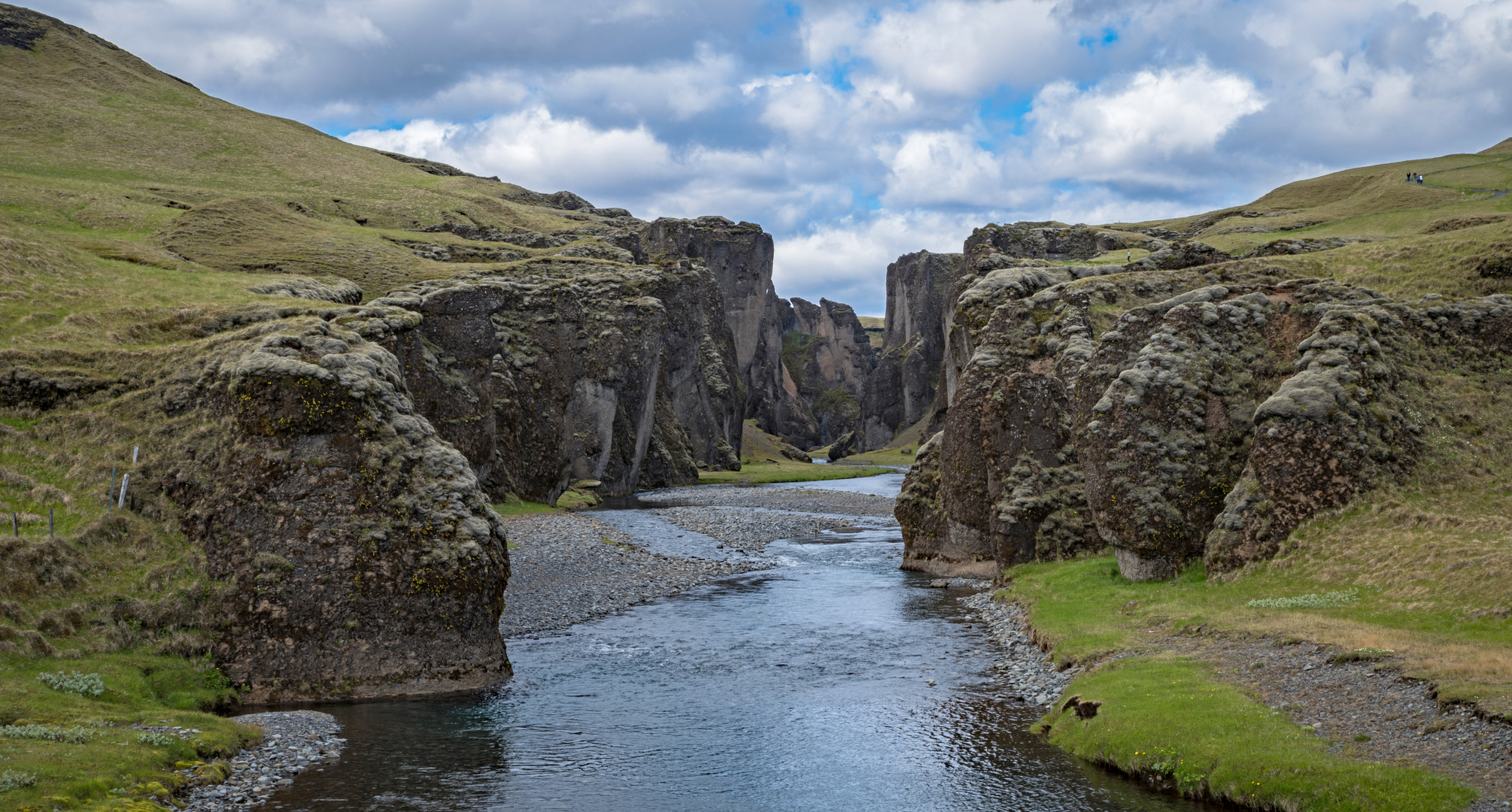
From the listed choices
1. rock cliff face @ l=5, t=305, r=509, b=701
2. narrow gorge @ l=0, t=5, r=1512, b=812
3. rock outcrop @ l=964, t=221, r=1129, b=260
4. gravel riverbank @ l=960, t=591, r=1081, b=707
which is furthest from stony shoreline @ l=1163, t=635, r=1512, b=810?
rock outcrop @ l=964, t=221, r=1129, b=260

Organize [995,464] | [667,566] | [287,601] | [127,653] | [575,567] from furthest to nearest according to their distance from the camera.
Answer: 1. [667,566]
2. [575,567]
3. [995,464]
4. [287,601]
5. [127,653]

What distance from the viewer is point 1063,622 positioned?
32719 millimetres

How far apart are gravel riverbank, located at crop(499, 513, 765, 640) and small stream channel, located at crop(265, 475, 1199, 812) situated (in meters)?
2.40

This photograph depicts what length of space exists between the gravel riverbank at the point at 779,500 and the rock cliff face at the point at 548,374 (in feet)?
21.1

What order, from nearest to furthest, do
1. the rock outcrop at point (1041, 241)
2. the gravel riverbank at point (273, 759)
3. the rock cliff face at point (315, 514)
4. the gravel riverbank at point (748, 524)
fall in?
the gravel riverbank at point (273, 759) → the rock cliff face at point (315, 514) → the gravel riverbank at point (748, 524) → the rock outcrop at point (1041, 241)

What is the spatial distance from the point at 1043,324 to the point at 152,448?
4037 centimetres

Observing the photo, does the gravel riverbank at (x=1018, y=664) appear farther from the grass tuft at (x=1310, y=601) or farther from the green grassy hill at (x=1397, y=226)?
the green grassy hill at (x=1397, y=226)

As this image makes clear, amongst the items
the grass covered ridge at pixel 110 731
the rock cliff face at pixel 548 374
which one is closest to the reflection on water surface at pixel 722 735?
the grass covered ridge at pixel 110 731

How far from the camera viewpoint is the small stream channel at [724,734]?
65.7ft

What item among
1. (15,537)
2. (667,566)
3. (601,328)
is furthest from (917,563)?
(601,328)

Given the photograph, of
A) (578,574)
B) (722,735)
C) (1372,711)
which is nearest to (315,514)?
(722,735)

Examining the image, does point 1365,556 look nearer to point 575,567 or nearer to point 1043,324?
point 1043,324

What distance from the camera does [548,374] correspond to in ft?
288

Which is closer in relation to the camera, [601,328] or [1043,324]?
[1043,324]
